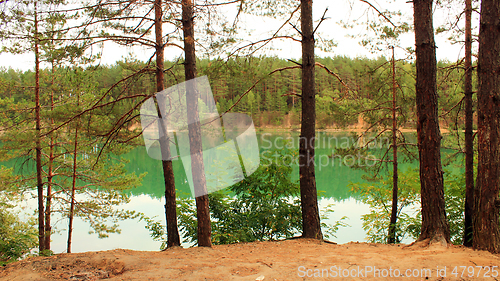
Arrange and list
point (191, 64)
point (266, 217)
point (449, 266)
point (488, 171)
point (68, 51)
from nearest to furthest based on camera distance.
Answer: point (449, 266)
point (488, 171)
point (68, 51)
point (191, 64)
point (266, 217)

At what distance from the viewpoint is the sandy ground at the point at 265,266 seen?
2674 millimetres

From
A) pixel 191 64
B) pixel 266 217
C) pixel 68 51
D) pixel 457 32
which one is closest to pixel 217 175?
pixel 266 217

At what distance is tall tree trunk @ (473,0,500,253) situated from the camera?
3.47m

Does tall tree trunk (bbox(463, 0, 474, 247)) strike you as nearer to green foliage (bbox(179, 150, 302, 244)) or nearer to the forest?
the forest

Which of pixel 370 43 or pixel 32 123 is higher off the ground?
pixel 370 43

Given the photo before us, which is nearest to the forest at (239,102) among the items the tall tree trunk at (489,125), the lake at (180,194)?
the tall tree trunk at (489,125)

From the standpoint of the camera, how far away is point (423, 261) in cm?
289

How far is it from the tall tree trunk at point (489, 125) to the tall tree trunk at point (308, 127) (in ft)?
7.31

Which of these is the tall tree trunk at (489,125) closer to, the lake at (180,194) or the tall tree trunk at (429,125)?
the tall tree trunk at (429,125)

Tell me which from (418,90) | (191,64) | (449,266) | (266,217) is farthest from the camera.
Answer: (266,217)

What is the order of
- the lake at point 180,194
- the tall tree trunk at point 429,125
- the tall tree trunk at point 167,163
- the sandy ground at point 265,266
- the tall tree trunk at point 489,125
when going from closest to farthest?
the sandy ground at point 265,266, the tall tree trunk at point 489,125, the tall tree trunk at point 429,125, the tall tree trunk at point 167,163, the lake at point 180,194

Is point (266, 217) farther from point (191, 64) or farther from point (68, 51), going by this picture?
point (68, 51)

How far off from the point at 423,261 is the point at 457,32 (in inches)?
180

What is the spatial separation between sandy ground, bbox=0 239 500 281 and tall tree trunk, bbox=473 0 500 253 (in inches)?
13.7
